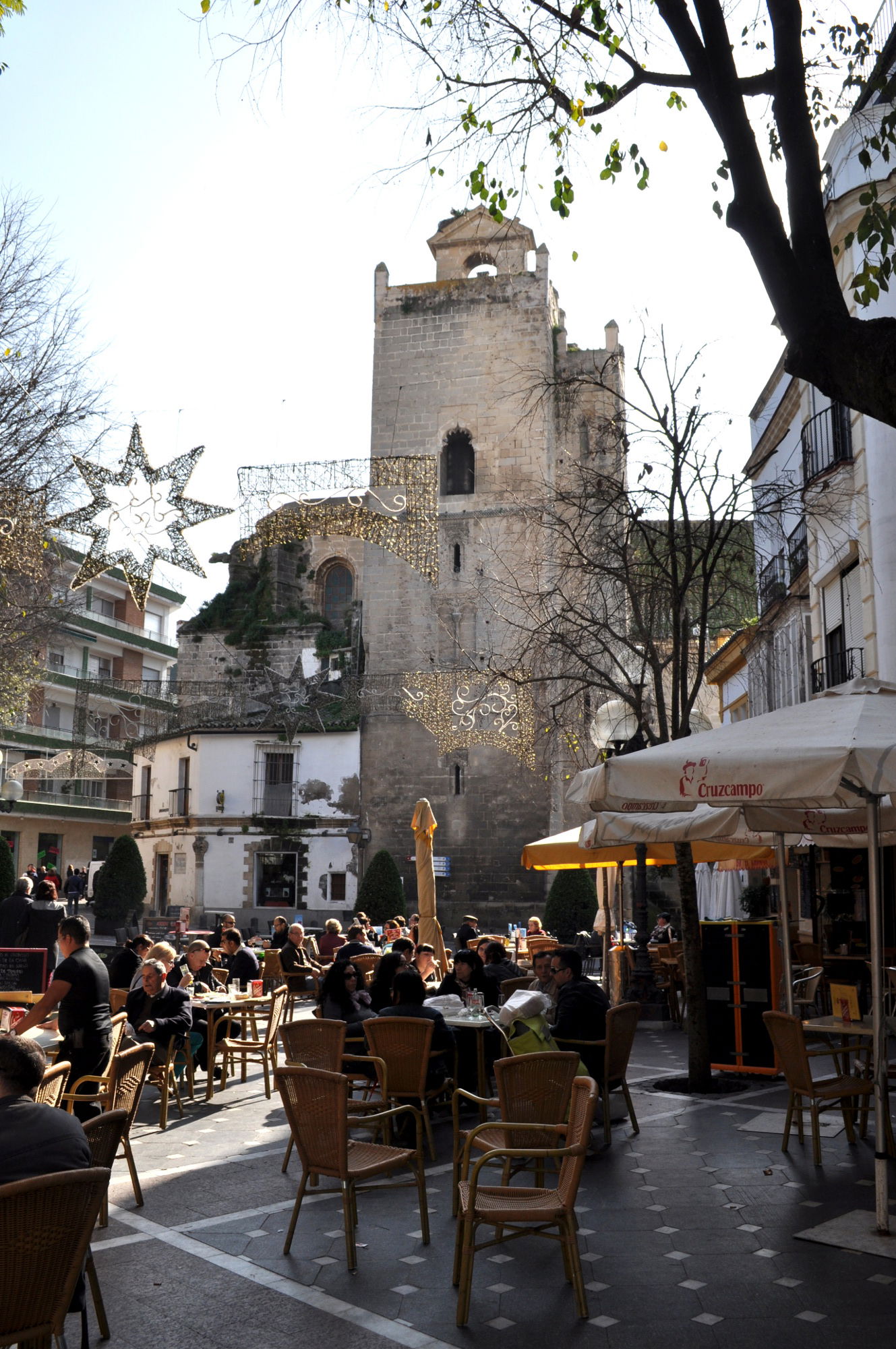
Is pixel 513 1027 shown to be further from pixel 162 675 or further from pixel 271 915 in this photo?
pixel 162 675

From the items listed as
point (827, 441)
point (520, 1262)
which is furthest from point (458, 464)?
point (520, 1262)

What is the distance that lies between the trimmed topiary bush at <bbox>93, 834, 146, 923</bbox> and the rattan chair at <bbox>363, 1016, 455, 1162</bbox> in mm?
22603

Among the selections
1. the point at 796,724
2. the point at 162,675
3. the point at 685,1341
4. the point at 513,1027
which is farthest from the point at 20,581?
the point at 162,675

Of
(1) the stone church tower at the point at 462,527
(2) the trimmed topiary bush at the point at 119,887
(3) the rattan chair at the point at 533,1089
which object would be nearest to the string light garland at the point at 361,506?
(1) the stone church tower at the point at 462,527

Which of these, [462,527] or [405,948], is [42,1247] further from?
[462,527]

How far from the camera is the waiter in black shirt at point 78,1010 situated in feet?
21.2

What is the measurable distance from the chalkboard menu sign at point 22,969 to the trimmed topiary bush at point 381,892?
17.5 meters

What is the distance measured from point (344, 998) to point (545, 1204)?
158 inches

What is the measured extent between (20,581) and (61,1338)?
12286 millimetres

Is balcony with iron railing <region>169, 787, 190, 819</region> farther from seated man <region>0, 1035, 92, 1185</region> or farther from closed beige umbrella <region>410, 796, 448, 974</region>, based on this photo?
seated man <region>0, 1035, 92, 1185</region>

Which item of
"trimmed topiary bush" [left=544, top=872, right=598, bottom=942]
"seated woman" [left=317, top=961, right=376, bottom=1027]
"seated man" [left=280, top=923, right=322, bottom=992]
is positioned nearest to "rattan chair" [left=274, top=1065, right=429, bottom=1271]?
"seated woman" [left=317, top=961, right=376, bottom=1027]

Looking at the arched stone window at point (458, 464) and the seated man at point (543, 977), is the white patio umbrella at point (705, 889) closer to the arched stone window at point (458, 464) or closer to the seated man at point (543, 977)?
the seated man at point (543, 977)

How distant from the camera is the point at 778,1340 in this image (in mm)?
4051

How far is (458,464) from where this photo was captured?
110 ft
